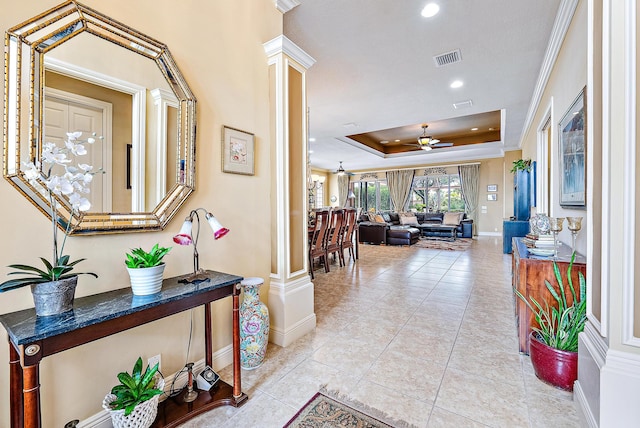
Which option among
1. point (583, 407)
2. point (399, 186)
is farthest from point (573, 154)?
point (399, 186)

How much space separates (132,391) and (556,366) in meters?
2.34

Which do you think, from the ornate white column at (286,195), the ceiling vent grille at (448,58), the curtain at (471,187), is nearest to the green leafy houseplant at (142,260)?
the ornate white column at (286,195)

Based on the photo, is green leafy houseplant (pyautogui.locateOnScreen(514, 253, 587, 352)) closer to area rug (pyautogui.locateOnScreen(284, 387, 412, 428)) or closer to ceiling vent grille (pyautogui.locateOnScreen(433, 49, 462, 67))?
area rug (pyautogui.locateOnScreen(284, 387, 412, 428))

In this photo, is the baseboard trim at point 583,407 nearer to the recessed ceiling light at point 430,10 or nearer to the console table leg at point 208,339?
the console table leg at point 208,339

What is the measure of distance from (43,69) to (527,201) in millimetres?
6935

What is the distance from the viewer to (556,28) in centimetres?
268

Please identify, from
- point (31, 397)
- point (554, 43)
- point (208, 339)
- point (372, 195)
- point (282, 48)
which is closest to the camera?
point (31, 397)

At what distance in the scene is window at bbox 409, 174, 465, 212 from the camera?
34.8ft

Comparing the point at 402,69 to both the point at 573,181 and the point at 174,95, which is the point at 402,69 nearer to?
the point at 573,181

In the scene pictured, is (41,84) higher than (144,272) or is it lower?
higher

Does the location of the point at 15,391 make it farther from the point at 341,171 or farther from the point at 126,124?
the point at 341,171

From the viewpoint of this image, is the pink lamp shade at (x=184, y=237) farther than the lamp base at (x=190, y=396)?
No

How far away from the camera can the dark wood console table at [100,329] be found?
0.93 metres

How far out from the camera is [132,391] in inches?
53.5
